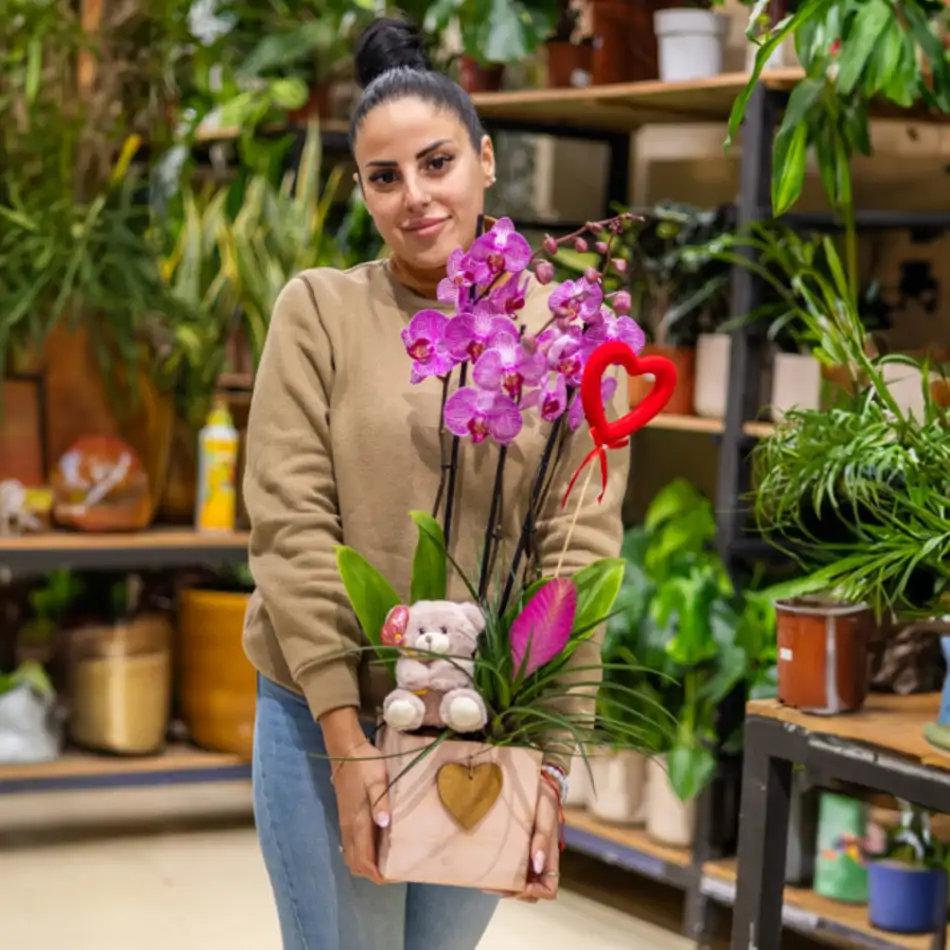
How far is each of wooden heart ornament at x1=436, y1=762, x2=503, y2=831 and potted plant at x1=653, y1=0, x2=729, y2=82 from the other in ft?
7.19

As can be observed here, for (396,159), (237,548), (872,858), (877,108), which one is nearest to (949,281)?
(877,108)

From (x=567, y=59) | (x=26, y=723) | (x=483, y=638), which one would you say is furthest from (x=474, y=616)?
(x=567, y=59)

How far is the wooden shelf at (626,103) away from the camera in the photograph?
3252mm

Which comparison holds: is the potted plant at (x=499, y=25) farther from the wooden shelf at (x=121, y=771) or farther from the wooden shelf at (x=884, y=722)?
the wooden shelf at (x=884, y=722)

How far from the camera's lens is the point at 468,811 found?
151 cm

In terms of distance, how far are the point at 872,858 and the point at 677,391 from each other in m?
1.10

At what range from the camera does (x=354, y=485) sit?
1.64 metres

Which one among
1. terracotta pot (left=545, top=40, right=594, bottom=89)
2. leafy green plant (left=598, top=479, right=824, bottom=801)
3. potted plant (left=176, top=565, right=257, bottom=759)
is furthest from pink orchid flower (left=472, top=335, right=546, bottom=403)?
terracotta pot (left=545, top=40, right=594, bottom=89)

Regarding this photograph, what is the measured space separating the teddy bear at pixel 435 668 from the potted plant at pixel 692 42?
6.99ft

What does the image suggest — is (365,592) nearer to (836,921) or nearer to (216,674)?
(836,921)

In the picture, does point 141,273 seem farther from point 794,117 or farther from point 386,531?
point 386,531

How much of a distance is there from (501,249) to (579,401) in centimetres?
17

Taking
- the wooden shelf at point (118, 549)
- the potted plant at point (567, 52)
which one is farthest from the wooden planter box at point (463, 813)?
the potted plant at point (567, 52)

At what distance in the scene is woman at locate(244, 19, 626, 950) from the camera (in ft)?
5.33
